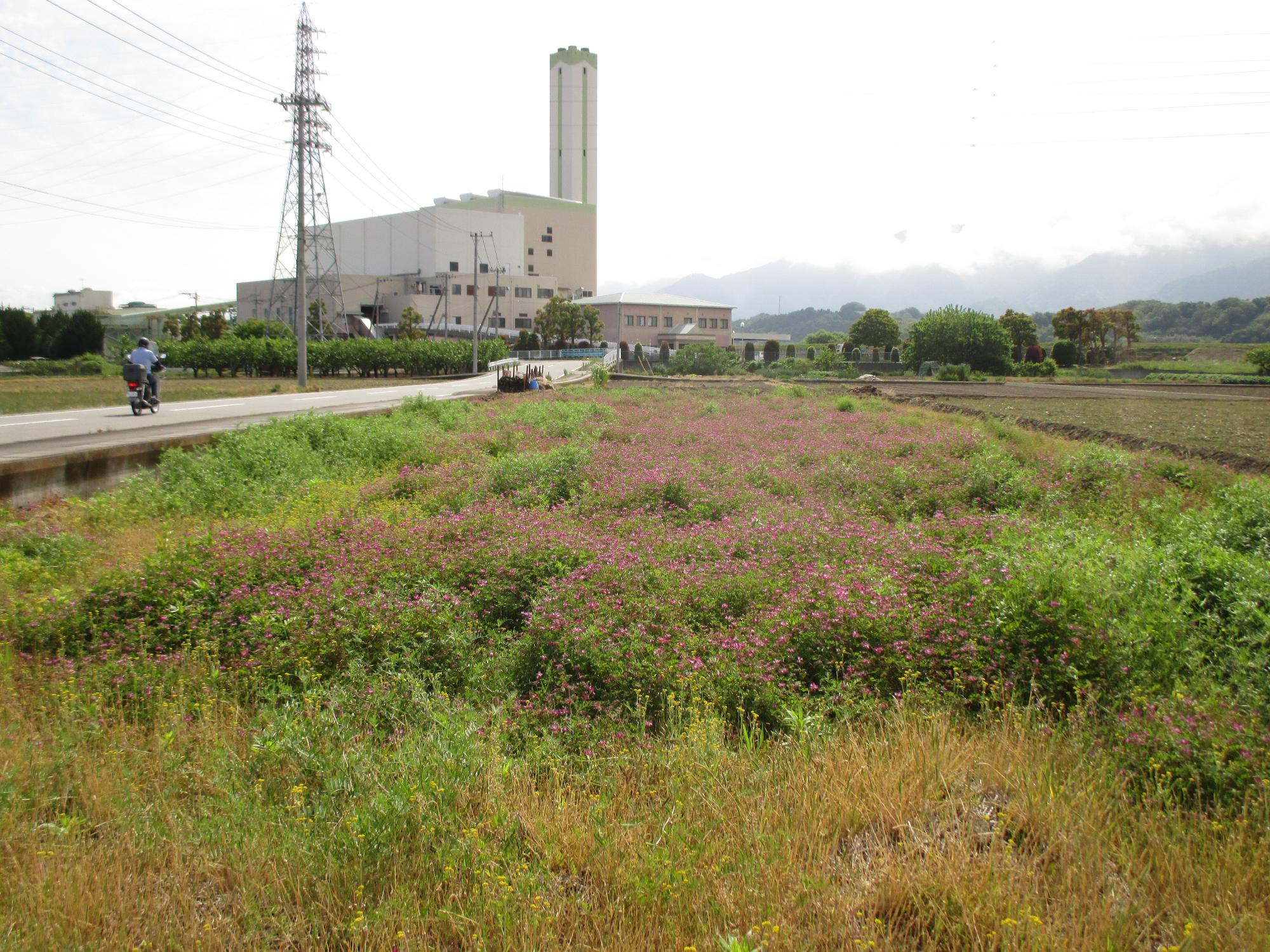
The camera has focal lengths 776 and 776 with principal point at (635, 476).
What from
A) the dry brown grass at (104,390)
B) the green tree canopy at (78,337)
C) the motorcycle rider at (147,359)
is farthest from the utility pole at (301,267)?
the green tree canopy at (78,337)

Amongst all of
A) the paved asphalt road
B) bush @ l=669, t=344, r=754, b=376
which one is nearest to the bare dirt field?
the paved asphalt road

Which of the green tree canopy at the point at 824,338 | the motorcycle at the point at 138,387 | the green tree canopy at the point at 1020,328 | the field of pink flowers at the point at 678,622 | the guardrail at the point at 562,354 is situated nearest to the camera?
the field of pink flowers at the point at 678,622

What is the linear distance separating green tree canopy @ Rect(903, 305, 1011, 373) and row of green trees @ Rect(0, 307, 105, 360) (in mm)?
59707

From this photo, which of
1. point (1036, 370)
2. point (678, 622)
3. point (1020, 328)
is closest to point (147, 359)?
point (678, 622)

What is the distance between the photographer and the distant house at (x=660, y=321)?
10022cm

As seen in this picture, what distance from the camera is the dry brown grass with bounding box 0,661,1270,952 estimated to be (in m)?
2.70

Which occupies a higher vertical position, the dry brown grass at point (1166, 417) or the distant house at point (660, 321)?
the distant house at point (660, 321)

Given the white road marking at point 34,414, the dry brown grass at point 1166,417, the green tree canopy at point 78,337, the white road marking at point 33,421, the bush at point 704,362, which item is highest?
the green tree canopy at point 78,337

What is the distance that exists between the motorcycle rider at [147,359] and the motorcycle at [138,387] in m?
0.08

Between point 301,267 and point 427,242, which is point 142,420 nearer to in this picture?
point 301,267

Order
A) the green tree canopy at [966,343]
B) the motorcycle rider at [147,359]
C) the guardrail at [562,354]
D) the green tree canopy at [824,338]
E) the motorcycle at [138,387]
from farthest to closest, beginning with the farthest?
the green tree canopy at [824,338] → the guardrail at [562,354] → the green tree canopy at [966,343] → the motorcycle rider at [147,359] → the motorcycle at [138,387]

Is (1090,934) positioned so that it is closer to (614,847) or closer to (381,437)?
(614,847)

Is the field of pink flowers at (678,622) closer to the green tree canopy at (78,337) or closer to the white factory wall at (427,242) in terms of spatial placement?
the green tree canopy at (78,337)

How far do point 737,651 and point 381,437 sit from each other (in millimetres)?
11193
